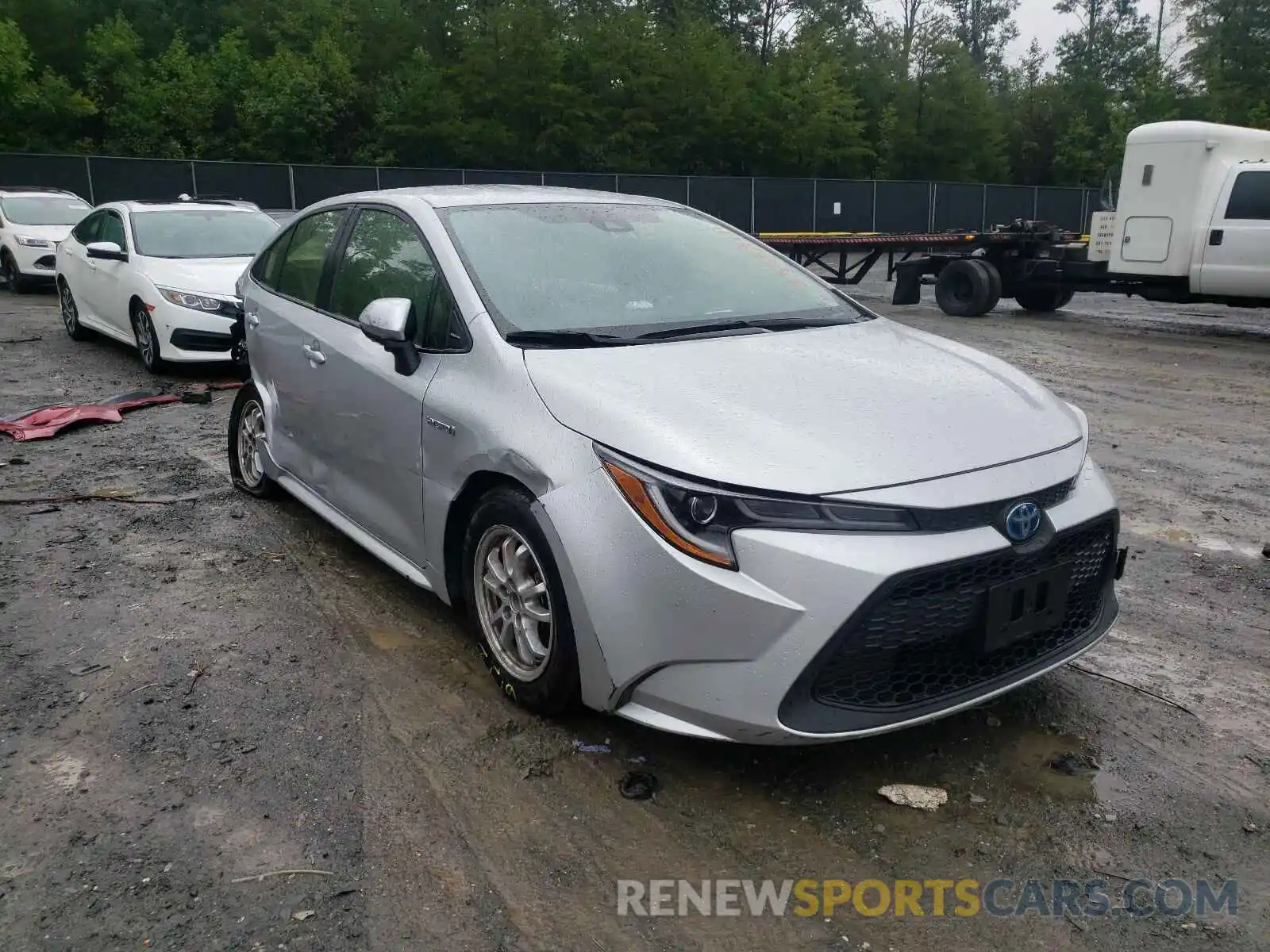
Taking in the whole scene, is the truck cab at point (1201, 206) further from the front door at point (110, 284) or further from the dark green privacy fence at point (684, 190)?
the dark green privacy fence at point (684, 190)

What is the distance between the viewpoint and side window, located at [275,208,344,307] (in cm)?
501

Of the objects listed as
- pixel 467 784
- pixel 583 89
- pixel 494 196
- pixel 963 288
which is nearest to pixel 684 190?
pixel 583 89

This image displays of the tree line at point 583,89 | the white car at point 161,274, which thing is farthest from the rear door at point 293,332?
the tree line at point 583,89

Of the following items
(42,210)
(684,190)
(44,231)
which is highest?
(684,190)

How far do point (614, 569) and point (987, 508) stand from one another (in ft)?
3.33

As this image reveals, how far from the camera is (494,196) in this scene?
4609 millimetres

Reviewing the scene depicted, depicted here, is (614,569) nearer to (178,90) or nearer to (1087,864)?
(1087,864)

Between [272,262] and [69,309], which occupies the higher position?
[272,262]

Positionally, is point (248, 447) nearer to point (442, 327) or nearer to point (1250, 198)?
point (442, 327)

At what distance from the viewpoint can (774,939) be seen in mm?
2625

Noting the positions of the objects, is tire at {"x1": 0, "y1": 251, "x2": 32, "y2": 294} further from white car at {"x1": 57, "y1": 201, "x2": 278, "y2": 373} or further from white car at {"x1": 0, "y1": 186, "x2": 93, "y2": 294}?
white car at {"x1": 57, "y1": 201, "x2": 278, "y2": 373}

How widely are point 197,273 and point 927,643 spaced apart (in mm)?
8497

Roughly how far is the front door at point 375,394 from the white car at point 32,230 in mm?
13961

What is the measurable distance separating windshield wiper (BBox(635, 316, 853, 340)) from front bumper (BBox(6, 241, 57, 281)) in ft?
51.5
